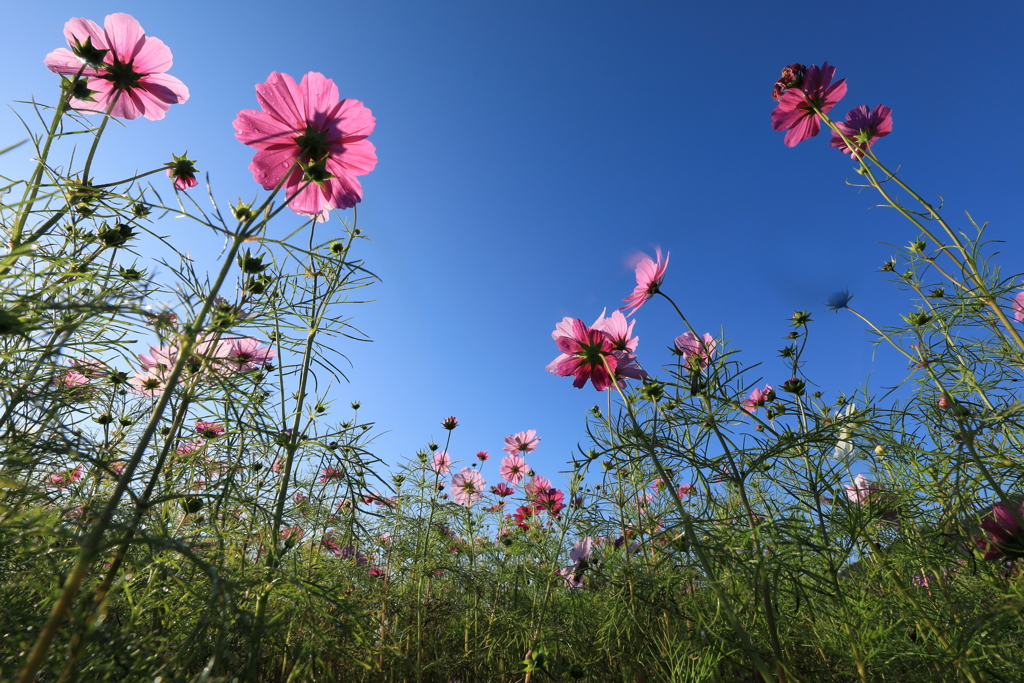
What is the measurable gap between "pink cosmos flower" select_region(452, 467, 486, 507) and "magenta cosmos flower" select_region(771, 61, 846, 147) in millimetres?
2319

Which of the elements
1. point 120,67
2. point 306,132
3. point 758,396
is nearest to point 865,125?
point 758,396

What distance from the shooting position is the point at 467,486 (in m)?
2.72

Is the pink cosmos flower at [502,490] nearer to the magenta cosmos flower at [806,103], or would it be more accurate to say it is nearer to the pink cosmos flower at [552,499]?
the pink cosmos flower at [552,499]

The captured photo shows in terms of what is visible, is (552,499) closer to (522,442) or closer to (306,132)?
(522,442)

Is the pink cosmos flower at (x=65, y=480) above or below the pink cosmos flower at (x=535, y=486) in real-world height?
below

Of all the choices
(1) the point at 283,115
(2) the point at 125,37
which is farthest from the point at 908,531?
(2) the point at 125,37

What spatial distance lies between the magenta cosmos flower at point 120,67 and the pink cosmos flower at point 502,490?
2427 millimetres

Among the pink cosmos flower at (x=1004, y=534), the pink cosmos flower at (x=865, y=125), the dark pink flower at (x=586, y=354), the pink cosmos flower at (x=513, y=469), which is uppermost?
the pink cosmos flower at (x=865, y=125)

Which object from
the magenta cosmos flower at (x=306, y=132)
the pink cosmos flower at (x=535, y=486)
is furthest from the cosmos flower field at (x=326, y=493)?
the pink cosmos flower at (x=535, y=486)

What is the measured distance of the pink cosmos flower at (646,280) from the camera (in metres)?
1.17

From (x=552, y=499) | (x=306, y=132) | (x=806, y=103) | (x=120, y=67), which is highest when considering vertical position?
(x=806, y=103)

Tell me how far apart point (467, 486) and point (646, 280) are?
1969mm

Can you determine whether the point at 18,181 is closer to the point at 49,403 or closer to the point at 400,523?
the point at 49,403

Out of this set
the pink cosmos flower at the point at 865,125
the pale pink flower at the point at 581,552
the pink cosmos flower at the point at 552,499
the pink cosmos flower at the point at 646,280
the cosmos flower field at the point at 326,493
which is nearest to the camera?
the cosmos flower field at the point at 326,493
